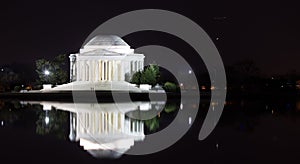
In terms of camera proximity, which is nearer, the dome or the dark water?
the dark water

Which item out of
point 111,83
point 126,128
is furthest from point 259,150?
point 111,83

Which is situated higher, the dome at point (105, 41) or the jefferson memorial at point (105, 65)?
the dome at point (105, 41)

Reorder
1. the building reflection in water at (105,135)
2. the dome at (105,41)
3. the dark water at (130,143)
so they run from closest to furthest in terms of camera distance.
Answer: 1. the dark water at (130,143)
2. the building reflection in water at (105,135)
3. the dome at (105,41)

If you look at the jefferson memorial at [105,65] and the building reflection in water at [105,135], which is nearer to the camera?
the building reflection in water at [105,135]

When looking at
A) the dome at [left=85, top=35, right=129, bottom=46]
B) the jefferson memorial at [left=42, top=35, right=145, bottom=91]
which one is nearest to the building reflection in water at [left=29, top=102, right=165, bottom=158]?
the jefferson memorial at [left=42, top=35, right=145, bottom=91]

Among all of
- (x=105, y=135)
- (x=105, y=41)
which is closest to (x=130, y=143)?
(x=105, y=135)

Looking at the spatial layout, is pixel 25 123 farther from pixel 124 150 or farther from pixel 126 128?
pixel 124 150

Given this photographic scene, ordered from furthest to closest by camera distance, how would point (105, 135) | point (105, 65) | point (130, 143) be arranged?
point (105, 65) → point (105, 135) → point (130, 143)

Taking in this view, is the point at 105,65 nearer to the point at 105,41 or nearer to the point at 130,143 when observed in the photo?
the point at 105,41

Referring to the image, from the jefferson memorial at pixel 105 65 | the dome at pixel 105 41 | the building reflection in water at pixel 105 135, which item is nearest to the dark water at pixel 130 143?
the building reflection in water at pixel 105 135

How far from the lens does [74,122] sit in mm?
27359

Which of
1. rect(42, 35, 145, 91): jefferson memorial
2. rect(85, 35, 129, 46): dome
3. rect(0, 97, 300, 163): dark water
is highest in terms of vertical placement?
rect(85, 35, 129, 46): dome

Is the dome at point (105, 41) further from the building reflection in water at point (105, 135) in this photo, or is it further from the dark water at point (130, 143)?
the dark water at point (130, 143)

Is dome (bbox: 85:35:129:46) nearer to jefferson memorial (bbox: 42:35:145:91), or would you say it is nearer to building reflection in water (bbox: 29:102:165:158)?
jefferson memorial (bbox: 42:35:145:91)
